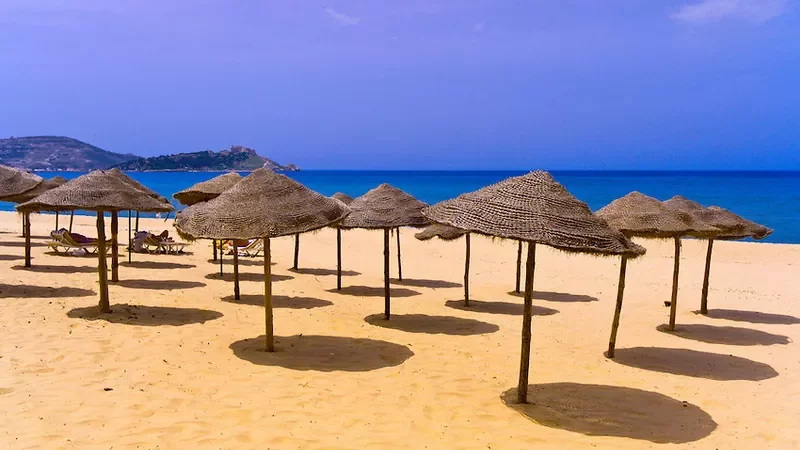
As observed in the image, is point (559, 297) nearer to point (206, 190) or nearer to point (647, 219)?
point (647, 219)

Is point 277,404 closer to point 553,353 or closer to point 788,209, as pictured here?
point 553,353

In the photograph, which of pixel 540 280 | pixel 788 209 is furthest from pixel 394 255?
pixel 788 209

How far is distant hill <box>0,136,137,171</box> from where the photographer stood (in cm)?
→ 16738

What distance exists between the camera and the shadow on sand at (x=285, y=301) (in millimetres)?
11617

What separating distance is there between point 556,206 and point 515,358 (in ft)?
9.27

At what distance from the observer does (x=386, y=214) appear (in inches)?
Answer: 416

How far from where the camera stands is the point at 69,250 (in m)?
17.6

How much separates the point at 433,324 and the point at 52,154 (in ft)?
627

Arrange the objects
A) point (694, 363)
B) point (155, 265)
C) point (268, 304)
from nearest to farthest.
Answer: point (268, 304)
point (694, 363)
point (155, 265)

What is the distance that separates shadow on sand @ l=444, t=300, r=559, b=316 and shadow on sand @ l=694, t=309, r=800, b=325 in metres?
3.11

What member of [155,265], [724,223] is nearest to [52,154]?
[155,265]

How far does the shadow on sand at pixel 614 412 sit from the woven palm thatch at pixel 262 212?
3.26 metres

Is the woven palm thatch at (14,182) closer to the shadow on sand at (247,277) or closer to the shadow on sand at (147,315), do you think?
the shadow on sand at (247,277)

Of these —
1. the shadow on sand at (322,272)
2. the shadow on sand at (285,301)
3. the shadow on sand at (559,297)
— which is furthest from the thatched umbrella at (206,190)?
the shadow on sand at (559,297)
